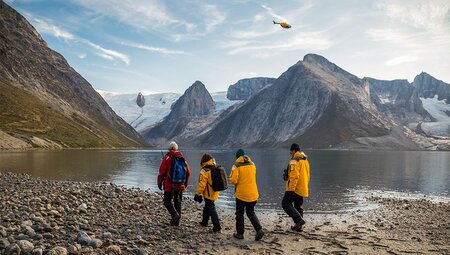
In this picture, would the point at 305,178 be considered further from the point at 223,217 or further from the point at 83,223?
the point at 83,223

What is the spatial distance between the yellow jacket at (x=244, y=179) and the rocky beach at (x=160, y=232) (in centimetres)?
191

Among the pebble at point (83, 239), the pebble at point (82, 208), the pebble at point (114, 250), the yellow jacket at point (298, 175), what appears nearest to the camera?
the pebble at point (114, 250)

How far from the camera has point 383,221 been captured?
22.8 meters

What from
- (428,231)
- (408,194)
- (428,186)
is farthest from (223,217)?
(428,186)

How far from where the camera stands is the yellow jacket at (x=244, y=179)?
16.1 metres

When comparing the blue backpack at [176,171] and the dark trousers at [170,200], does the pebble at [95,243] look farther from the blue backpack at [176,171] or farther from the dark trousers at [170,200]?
the blue backpack at [176,171]

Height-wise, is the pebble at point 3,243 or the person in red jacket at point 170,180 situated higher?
the person in red jacket at point 170,180

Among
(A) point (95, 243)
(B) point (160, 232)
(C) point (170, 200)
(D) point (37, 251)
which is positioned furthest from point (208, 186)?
(D) point (37, 251)

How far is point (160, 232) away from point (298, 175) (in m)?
6.89

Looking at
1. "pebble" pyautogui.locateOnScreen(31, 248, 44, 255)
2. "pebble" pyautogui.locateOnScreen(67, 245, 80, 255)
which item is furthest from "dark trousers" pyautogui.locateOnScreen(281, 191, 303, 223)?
"pebble" pyautogui.locateOnScreen(31, 248, 44, 255)

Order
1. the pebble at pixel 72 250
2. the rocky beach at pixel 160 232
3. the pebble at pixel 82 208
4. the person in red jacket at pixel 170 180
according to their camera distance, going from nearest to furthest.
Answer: the pebble at pixel 72 250 → the rocky beach at pixel 160 232 → the person in red jacket at pixel 170 180 → the pebble at pixel 82 208

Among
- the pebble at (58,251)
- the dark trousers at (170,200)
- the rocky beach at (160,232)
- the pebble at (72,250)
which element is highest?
the dark trousers at (170,200)

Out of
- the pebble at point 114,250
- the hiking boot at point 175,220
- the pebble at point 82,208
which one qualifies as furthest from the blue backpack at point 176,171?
the pebble at point 114,250

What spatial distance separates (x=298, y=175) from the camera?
1798cm
